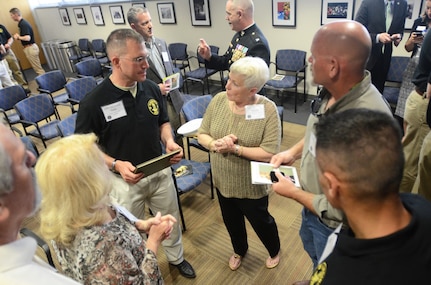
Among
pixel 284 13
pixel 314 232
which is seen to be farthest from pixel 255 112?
pixel 284 13

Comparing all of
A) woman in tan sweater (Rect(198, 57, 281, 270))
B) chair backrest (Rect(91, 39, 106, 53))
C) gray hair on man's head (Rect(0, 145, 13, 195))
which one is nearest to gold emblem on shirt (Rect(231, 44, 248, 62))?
woman in tan sweater (Rect(198, 57, 281, 270))

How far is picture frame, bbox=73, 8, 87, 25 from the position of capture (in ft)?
29.1

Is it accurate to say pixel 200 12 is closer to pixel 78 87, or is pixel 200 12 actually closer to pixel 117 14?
pixel 117 14

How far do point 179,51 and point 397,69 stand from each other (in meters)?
4.47

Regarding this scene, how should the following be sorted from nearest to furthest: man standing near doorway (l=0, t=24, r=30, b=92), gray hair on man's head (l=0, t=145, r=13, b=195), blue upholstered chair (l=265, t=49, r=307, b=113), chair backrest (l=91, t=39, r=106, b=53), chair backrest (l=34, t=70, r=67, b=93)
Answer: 1. gray hair on man's head (l=0, t=145, r=13, b=195)
2. blue upholstered chair (l=265, t=49, r=307, b=113)
3. chair backrest (l=34, t=70, r=67, b=93)
4. man standing near doorway (l=0, t=24, r=30, b=92)
5. chair backrest (l=91, t=39, r=106, b=53)

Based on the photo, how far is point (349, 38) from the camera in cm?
143

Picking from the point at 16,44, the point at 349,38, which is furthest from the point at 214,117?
the point at 16,44

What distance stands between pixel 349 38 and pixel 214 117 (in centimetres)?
98

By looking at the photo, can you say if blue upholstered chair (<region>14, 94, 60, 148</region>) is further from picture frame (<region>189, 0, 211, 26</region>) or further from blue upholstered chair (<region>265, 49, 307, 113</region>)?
picture frame (<region>189, 0, 211, 26</region>)

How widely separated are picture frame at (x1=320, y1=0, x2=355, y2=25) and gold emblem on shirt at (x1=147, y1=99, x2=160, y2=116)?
378cm

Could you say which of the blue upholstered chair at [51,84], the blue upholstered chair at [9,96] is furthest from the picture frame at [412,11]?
the blue upholstered chair at [9,96]

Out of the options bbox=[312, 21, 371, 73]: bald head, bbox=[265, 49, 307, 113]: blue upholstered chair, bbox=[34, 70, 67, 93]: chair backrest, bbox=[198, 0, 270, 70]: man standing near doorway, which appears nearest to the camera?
bbox=[312, 21, 371, 73]: bald head

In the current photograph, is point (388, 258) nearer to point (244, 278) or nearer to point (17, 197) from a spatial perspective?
point (17, 197)

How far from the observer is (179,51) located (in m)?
6.87
